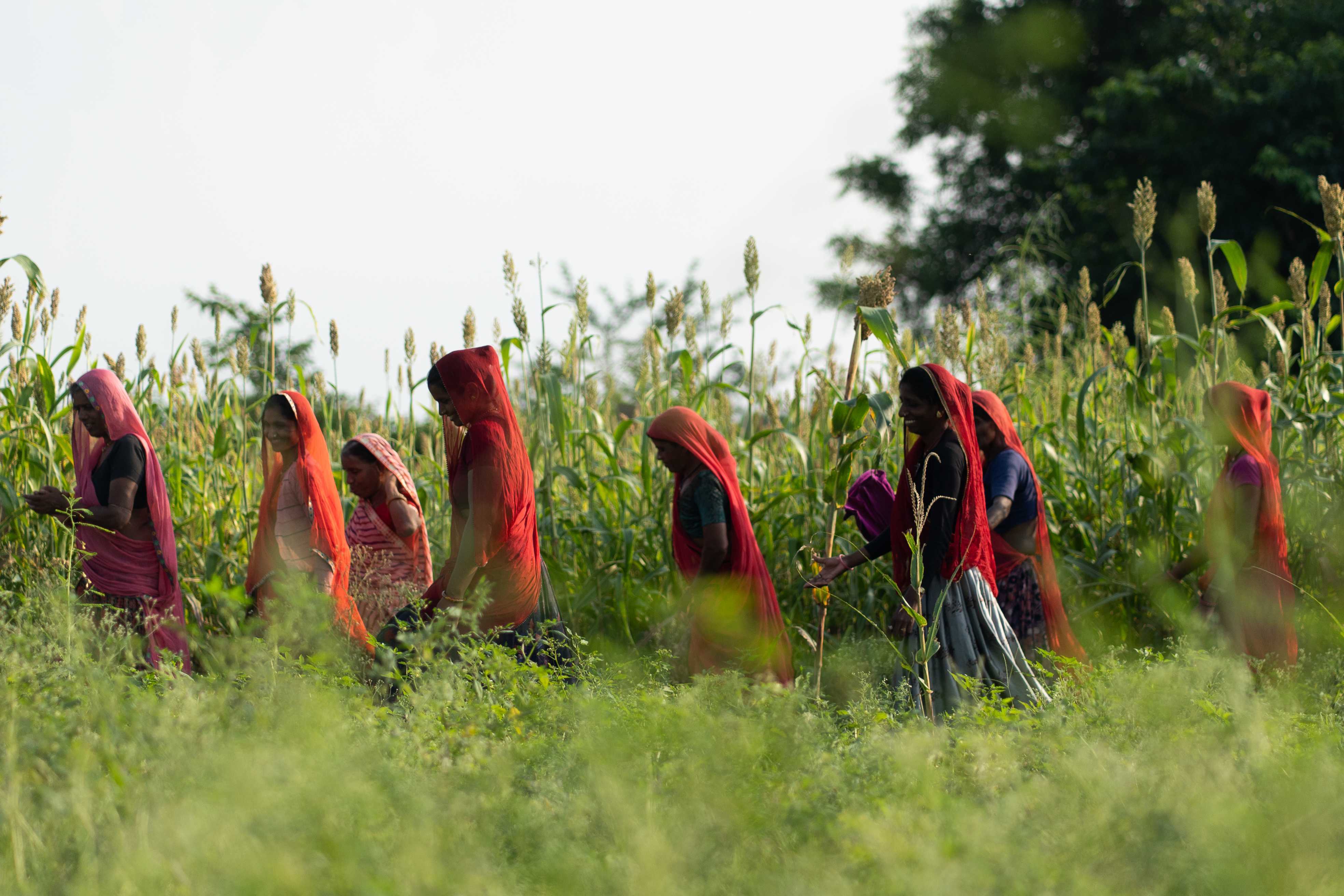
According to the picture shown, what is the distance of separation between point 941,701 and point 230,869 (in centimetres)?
258

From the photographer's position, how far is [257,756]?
1693 mm

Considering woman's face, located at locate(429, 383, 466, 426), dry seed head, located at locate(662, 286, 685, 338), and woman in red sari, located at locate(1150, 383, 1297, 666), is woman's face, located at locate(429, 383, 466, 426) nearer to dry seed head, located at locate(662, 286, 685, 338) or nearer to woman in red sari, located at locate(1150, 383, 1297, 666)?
dry seed head, located at locate(662, 286, 685, 338)

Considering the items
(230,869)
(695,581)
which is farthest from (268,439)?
(230,869)

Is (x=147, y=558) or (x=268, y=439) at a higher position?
(x=268, y=439)

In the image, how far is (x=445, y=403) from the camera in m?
3.68

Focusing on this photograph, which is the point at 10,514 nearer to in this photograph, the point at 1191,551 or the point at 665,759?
the point at 665,759

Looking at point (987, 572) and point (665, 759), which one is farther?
point (987, 572)

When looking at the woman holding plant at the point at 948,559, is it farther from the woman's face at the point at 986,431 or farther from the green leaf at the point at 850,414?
the woman's face at the point at 986,431

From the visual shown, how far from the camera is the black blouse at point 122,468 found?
388 centimetres

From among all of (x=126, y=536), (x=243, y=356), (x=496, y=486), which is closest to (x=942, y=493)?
(x=496, y=486)

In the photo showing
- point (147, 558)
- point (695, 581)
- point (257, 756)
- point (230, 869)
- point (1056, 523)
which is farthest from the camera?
point (1056, 523)

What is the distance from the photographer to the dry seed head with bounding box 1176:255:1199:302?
4.86 m

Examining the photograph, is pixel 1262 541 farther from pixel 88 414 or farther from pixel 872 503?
pixel 88 414

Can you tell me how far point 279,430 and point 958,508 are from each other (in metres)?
2.47
